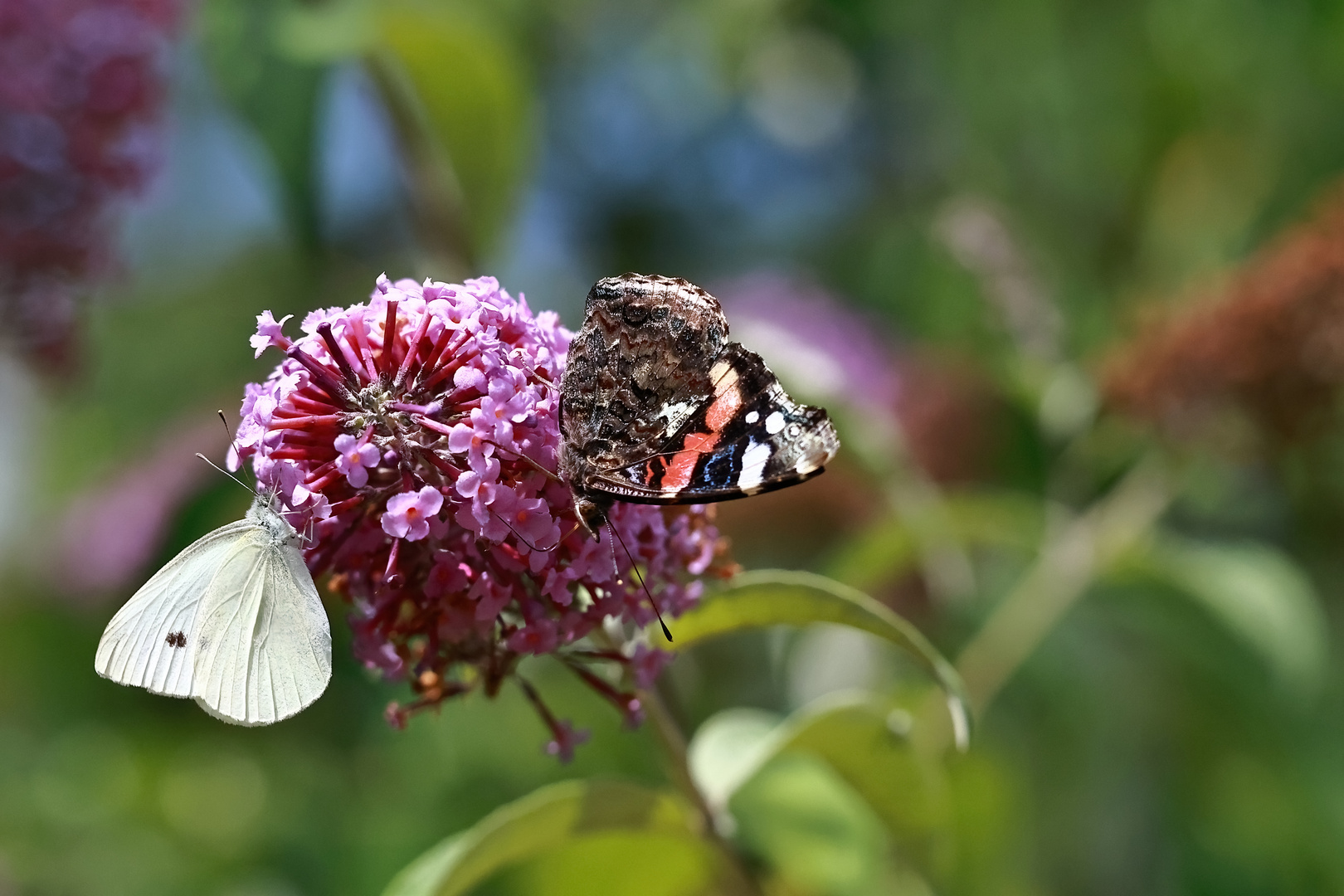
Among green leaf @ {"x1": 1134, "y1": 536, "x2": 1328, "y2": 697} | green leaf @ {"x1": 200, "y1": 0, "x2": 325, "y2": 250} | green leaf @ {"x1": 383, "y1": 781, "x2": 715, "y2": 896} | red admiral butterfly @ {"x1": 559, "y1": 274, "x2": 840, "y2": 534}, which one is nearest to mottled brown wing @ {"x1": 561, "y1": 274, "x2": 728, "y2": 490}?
red admiral butterfly @ {"x1": 559, "y1": 274, "x2": 840, "y2": 534}

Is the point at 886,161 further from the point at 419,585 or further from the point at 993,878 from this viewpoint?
the point at 419,585

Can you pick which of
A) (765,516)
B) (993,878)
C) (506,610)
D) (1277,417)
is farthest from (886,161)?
(506,610)

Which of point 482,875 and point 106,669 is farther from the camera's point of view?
point 482,875

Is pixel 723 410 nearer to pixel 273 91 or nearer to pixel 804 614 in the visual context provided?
→ pixel 804 614

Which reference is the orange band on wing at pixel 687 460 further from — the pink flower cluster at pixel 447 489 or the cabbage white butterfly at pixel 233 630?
the cabbage white butterfly at pixel 233 630

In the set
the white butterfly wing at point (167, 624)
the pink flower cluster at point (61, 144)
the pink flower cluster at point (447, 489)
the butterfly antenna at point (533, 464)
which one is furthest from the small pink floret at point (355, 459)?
the pink flower cluster at point (61, 144)

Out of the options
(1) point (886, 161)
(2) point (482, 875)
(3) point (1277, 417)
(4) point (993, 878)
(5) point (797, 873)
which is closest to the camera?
(2) point (482, 875)

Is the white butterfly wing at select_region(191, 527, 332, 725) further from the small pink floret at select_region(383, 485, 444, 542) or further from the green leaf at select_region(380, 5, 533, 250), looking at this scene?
the green leaf at select_region(380, 5, 533, 250)
